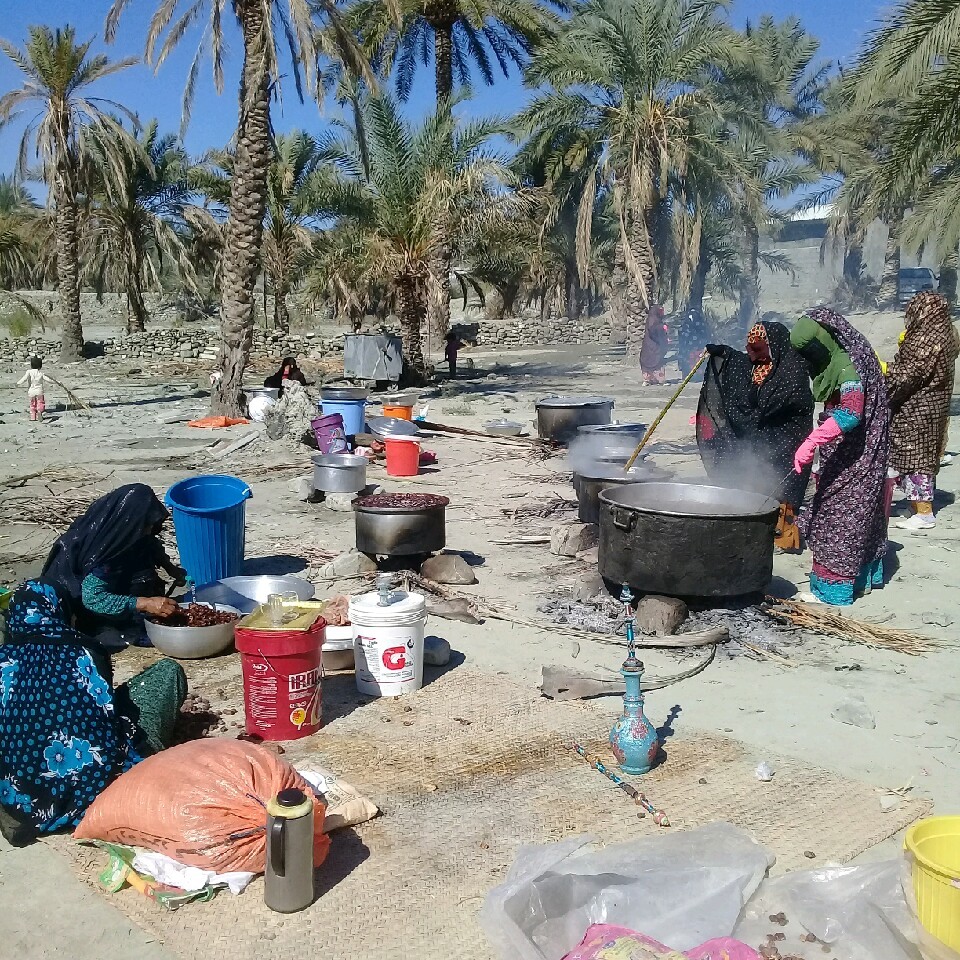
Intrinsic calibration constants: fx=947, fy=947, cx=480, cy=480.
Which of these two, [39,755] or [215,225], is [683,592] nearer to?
[39,755]

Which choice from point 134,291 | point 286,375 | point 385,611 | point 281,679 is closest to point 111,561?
point 281,679

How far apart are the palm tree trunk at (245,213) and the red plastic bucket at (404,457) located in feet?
15.9

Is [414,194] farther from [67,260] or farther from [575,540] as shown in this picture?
[575,540]

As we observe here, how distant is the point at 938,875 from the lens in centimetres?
251

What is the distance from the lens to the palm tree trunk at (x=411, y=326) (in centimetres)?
1942

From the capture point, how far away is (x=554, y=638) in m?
5.51

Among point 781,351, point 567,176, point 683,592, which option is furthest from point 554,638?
point 567,176

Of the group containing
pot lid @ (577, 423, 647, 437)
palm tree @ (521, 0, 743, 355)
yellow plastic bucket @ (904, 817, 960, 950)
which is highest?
palm tree @ (521, 0, 743, 355)

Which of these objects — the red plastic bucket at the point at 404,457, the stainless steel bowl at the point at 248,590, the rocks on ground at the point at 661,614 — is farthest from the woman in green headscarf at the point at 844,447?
the red plastic bucket at the point at 404,457

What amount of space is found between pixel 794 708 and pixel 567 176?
2369cm

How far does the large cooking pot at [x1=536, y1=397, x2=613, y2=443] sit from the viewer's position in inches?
451

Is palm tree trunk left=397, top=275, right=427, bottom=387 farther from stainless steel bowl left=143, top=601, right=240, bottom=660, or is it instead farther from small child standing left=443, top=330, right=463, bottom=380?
stainless steel bowl left=143, top=601, right=240, bottom=660

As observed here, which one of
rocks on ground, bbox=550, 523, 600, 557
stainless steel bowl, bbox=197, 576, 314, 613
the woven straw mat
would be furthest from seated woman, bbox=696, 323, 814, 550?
stainless steel bowl, bbox=197, 576, 314, 613

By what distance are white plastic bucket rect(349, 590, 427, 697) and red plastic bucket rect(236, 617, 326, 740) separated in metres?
0.44
